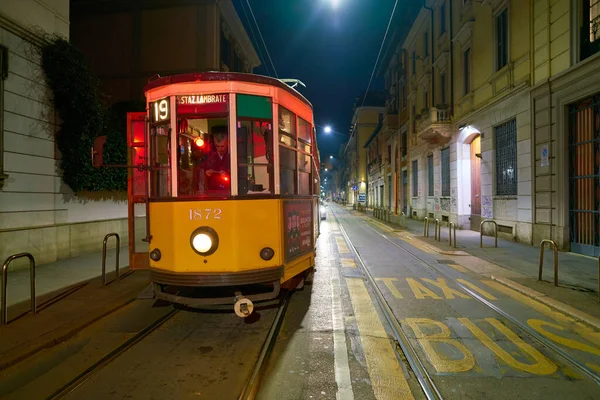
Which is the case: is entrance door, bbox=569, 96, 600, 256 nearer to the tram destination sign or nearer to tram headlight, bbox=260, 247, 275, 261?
tram headlight, bbox=260, 247, 275, 261

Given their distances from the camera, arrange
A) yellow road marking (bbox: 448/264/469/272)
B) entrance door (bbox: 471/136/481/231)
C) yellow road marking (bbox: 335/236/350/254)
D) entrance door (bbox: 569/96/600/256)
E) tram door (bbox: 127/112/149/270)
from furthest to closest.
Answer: entrance door (bbox: 471/136/481/231), yellow road marking (bbox: 335/236/350/254), entrance door (bbox: 569/96/600/256), yellow road marking (bbox: 448/264/469/272), tram door (bbox: 127/112/149/270)

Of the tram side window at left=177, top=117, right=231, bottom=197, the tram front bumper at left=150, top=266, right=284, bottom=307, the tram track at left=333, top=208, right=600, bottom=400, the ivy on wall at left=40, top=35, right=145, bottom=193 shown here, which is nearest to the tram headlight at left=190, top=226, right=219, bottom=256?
the tram front bumper at left=150, top=266, right=284, bottom=307

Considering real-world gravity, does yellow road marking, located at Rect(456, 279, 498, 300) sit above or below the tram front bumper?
below

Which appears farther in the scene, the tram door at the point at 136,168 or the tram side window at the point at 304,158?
the tram side window at the point at 304,158

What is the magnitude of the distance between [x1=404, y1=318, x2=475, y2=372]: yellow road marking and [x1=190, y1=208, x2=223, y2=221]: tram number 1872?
2963 millimetres

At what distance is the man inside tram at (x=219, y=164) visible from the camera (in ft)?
15.9

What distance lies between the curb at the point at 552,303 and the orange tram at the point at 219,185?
13.5 feet

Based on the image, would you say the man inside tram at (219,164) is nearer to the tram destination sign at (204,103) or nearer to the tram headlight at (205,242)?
the tram destination sign at (204,103)

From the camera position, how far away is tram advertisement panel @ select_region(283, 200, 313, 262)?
202 inches

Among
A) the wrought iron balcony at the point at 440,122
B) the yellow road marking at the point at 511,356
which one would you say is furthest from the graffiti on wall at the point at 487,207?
the yellow road marking at the point at 511,356

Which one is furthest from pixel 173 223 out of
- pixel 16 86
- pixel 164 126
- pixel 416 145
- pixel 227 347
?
pixel 416 145

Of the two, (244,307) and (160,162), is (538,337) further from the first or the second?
(160,162)

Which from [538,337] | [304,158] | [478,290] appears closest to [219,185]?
[304,158]

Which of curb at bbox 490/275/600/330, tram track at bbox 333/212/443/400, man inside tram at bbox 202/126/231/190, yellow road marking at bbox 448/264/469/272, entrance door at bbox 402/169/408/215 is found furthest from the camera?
entrance door at bbox 402/169/408/215
